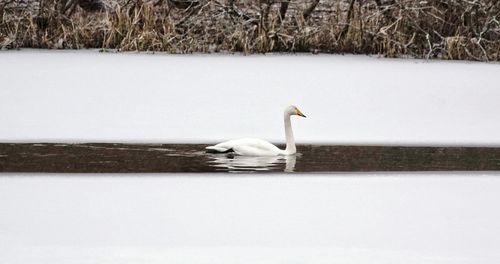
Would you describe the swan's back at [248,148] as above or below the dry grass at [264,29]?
below

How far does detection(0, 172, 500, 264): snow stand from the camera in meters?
6.32

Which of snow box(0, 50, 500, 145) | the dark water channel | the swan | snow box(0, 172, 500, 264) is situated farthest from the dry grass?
snow box(0, 172, 500, 264)

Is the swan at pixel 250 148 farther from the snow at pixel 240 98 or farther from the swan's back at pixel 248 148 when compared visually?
the snow at pixel 240 98

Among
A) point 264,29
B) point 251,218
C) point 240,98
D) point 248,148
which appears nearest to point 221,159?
point 248,148

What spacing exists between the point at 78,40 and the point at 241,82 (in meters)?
4.12

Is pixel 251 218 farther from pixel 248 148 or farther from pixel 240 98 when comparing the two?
pixel 240 98

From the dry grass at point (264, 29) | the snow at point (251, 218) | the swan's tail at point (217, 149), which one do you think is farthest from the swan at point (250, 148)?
the dry grass at point (264, 29)

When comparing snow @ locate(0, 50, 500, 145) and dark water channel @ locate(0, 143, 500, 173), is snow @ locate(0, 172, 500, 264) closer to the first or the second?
dark water channel @ locate(0, 143, 500, 173)

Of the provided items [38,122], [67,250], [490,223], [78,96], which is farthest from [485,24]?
[67,250]

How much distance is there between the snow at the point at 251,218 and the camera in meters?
6.32

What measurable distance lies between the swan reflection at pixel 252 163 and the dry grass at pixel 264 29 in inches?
323

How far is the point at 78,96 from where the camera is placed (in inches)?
568

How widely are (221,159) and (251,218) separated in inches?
116

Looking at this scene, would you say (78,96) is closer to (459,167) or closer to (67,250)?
(459,167)
